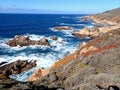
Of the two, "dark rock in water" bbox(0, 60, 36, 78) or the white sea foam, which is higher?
"dark rock in water" bbox(0, 60, 36, 78)

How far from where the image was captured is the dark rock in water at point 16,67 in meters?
42.2

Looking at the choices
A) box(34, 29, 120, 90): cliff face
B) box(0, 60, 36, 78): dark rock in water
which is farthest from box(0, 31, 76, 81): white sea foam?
box(34, 29, 120, 90): cliff face

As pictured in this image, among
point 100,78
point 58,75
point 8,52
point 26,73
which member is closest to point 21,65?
point 26,73

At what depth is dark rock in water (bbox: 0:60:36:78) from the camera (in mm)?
42188

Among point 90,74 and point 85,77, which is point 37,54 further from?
point 85,77

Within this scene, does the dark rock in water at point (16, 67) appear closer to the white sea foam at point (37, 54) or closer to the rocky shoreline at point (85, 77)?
the white sea foam at point (37, 54)

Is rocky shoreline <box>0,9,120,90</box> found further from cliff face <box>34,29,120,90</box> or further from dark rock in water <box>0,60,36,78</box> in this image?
dark rock in water <box>0,60,36,78</box>

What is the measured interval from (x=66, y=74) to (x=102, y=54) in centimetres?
491

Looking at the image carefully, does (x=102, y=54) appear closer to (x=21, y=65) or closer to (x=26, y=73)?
(x=26, y=73)

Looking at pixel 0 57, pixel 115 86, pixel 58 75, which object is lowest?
pixel 0 57

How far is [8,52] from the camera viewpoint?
61812 millimetres

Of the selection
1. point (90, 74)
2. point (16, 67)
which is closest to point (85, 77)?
point (90, 74)

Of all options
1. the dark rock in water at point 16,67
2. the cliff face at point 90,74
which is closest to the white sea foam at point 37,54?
the dark rock in water at point 16,67

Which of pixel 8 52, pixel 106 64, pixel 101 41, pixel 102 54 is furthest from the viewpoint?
pixel 8 52
